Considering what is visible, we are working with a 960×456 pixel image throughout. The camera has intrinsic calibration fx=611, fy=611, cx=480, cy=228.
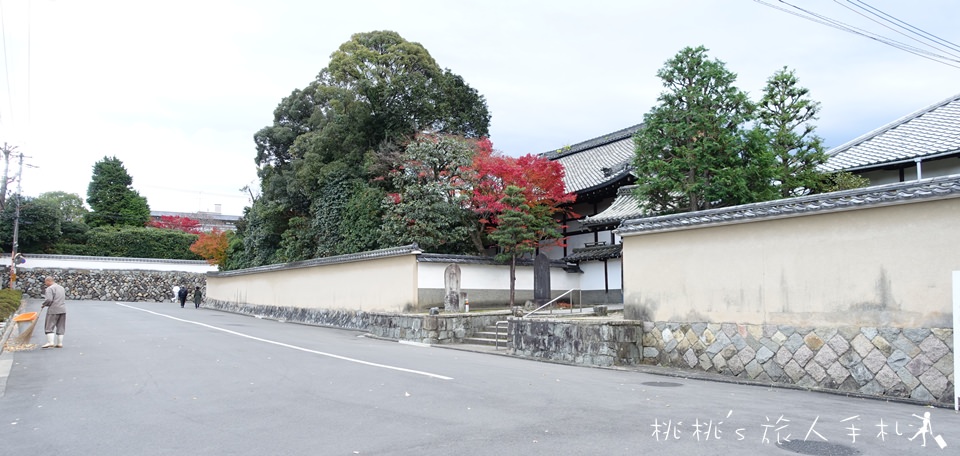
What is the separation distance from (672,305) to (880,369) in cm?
394

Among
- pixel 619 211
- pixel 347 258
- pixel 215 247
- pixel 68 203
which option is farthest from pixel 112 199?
pixel 619 211

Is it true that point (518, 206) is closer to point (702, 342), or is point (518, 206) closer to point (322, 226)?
point (702, 342)

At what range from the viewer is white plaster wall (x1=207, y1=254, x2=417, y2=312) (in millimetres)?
21469

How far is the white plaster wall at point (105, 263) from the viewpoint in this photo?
44969 mm

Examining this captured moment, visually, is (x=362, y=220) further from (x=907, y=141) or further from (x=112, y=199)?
(x=112, y=199)

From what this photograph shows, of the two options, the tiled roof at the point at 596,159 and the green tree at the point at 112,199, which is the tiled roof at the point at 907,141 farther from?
the green tree at the point at 112,199

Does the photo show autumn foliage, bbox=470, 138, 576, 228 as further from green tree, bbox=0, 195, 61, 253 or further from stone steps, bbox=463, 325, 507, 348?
green tree, bbox=0, 195, 61, 253

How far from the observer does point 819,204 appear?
10070 millimetres

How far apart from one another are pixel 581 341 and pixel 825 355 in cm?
469

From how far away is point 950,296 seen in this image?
8656 millimetres

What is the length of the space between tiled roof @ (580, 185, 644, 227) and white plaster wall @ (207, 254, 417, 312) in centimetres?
667

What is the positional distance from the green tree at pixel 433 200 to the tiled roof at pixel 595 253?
14.2 feet

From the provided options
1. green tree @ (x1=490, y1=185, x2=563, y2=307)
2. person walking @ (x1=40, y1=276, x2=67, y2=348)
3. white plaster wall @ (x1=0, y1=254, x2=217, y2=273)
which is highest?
green tree @ (x1=490, y1=185, x2=563, y2=307)

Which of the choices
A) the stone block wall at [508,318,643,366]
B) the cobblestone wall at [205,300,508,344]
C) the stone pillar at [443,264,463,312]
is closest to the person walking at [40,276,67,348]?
the cobblestone wall at [205,300,508,344]
